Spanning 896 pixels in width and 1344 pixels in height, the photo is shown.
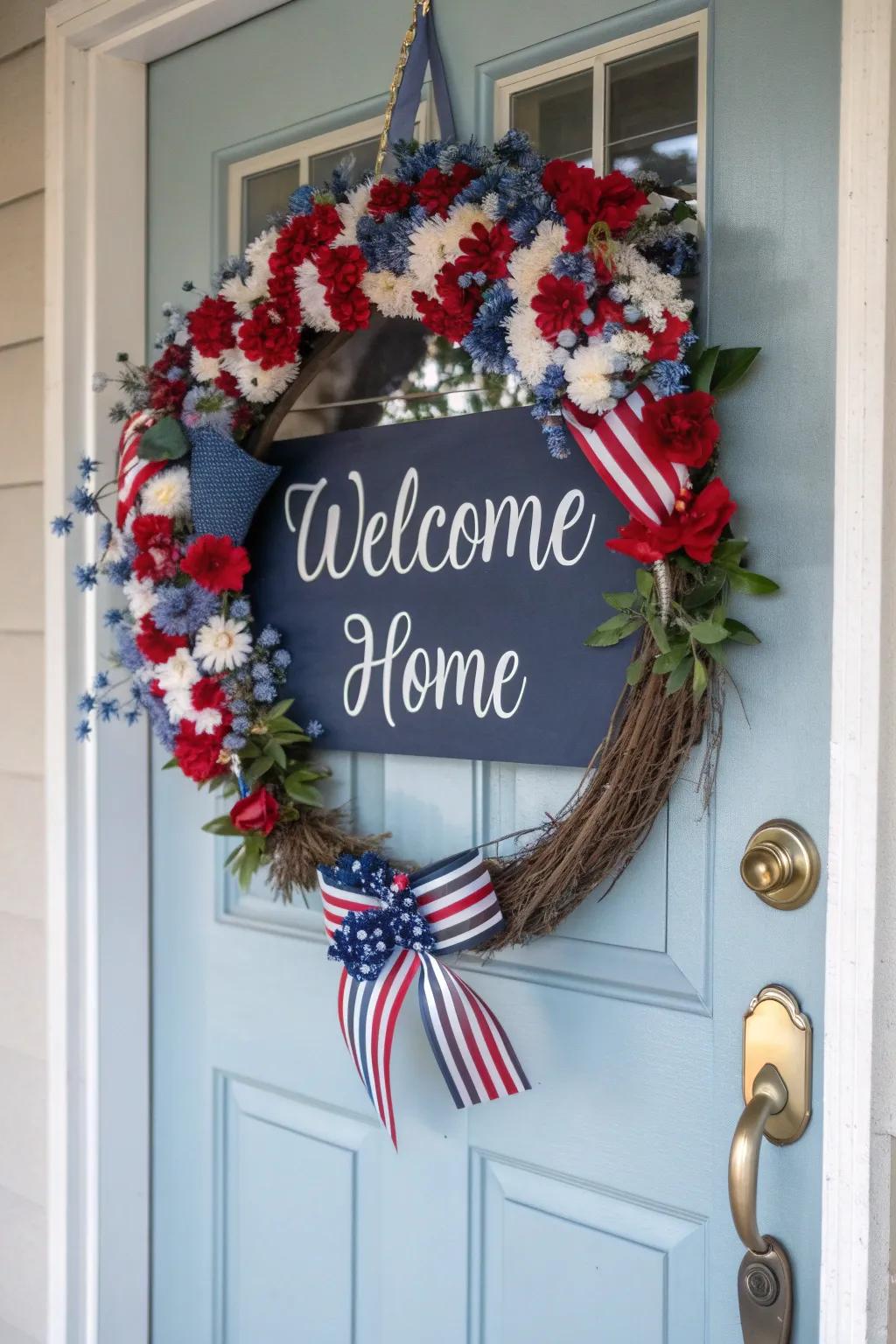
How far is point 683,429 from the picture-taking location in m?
0.87

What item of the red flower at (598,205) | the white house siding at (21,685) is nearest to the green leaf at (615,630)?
the red flower at (598,205)

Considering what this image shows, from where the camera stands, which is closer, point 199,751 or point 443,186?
point 443,186

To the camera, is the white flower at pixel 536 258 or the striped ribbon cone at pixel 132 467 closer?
the white flower at pixel 536 258

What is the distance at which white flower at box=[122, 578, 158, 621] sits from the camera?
116 centimetres

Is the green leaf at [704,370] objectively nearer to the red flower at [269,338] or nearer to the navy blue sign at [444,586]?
the navy blue sign at [444,586]

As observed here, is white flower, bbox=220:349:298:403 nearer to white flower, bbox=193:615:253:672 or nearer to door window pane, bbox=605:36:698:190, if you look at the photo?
white flower, bbox=193:615:253:672

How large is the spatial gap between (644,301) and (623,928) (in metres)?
0.58

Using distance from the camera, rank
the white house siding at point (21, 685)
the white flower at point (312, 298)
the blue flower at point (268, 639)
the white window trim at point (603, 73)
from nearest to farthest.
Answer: the white window trim at point (603, 73) → the white flower at point (312, 298) → the blue flower at point (268, 639) → the white house siding at point (21, 685)

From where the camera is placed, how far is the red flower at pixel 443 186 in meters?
1.00

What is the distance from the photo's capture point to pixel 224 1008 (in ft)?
4.56

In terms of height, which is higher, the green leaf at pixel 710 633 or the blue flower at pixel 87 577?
the blue flower at pixel 87 577

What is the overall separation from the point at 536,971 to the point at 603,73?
0.89 m

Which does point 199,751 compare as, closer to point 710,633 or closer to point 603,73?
point 710,633

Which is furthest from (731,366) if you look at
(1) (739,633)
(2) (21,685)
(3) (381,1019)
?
(2) (21,685)
